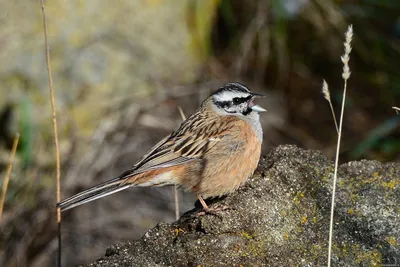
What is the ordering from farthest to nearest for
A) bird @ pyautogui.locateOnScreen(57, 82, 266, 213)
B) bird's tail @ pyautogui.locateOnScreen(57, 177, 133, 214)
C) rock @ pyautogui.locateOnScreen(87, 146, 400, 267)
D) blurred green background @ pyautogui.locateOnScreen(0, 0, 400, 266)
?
blurred green background @ pyautogui.locateOnScreen(0, 0, 400, 266) < bird @ pyautogui.locateOnScreen(57, 82, 266, 213) < bird's tail @ pyautogui.locateOnScreen(57, 177, 133, 214) < rock @ pyautogui.locateOnScreen(87, 146, 400, 267)

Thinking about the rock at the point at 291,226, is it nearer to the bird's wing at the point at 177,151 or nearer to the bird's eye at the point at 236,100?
the bird's wing at the point at 177,151

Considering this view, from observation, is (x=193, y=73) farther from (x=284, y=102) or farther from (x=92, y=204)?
(x=92, y=204)

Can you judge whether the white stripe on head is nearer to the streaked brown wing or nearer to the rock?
the streaked brown wing

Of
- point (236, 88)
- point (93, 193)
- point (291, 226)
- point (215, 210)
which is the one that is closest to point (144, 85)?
point (236, 88)

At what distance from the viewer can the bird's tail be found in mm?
4020

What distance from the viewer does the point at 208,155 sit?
453 cm

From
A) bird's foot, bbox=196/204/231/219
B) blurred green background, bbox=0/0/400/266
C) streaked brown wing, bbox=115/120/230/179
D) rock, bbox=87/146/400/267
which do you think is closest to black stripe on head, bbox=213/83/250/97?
streaked brown wing, bbox=115/120/230/179

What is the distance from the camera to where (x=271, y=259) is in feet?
10.7

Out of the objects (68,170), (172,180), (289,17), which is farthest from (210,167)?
(289,17)

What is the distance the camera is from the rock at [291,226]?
3275mm

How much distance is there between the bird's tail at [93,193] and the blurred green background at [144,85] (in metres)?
2.02

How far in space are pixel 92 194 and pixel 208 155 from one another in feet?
2.80

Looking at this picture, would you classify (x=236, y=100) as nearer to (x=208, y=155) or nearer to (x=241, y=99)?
(x=241, y=99)

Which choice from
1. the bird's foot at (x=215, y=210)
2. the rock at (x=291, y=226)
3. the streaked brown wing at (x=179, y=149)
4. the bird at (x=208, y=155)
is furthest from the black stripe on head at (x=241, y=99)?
the bird's foot at (x=215, y=210)
